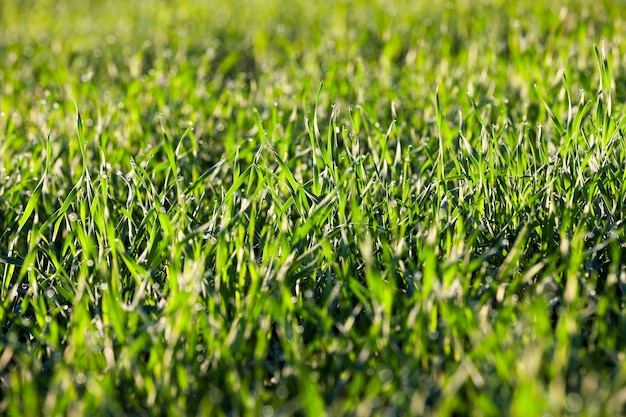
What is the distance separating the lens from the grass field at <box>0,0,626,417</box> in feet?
4.35

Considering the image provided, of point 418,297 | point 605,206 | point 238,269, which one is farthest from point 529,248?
point 238,269

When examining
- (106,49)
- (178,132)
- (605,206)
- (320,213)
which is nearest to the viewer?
(320,213)

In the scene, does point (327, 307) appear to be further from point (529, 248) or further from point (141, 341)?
point (529, 248)

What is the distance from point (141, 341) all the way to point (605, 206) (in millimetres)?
1278

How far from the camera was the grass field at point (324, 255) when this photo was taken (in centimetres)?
133

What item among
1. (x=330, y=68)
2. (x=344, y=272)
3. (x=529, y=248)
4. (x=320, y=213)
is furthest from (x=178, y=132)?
(x=529, y=248)

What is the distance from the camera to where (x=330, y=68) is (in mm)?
3086

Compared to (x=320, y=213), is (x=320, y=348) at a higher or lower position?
lower

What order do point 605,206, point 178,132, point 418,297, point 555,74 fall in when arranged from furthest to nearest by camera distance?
point 555,74
point 178,132
point 605,206
point 418,297

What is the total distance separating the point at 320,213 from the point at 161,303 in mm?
457

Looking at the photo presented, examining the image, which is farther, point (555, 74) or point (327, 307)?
point (555, 74)

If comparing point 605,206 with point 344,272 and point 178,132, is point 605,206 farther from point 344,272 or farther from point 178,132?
point 178,132

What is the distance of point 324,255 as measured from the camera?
1717 mm

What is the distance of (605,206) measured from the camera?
1853 mm
